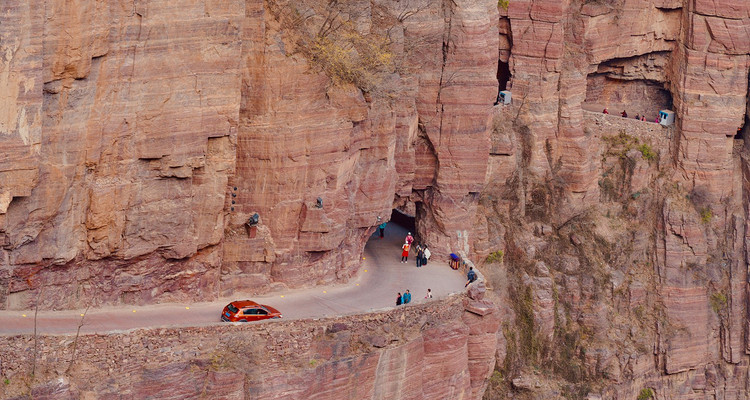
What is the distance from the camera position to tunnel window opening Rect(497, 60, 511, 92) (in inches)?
4038

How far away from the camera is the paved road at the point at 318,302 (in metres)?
73.1

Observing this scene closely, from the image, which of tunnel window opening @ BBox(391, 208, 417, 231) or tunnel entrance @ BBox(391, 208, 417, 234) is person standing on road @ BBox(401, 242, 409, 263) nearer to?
tunnel entrance @ BBox(391, 208, 417, 234)

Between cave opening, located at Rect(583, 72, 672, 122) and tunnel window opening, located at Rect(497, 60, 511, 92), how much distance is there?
682cm

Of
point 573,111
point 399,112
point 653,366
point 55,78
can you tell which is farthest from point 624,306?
point 55,78

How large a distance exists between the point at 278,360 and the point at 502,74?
32487 mm

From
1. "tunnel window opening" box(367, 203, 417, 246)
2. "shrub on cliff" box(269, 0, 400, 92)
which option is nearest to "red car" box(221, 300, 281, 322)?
"shrub on cliff" box(269, 0, 400, 92)

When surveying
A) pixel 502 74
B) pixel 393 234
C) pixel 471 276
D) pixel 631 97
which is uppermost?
pixel 502 74

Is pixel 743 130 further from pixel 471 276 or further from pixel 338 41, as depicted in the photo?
pixel 338 41

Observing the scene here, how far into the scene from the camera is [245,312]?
3007 inches

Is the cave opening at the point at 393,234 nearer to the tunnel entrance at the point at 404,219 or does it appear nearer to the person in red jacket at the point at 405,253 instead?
the tunnel entrance at the point at 404,219

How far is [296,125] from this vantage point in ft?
263

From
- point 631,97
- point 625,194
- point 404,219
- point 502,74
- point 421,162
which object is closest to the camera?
point 421,162

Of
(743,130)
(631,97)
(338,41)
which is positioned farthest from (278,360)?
(743,130)

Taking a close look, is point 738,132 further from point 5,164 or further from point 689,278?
point 5,164
